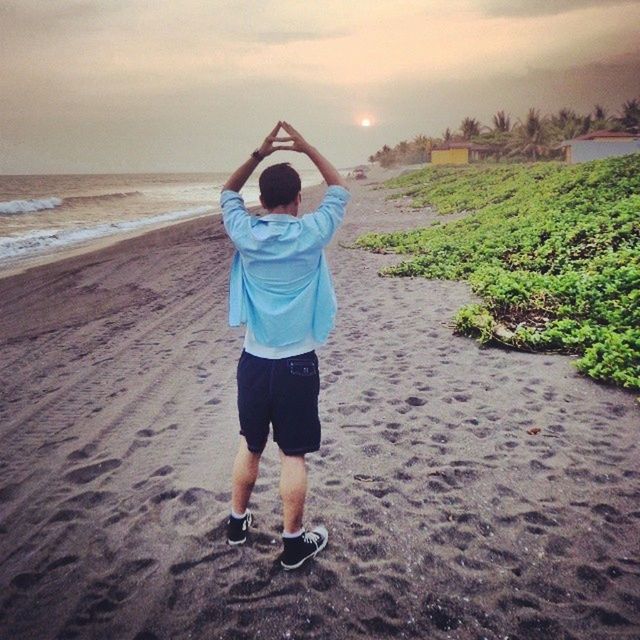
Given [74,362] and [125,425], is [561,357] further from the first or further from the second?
[74,362]

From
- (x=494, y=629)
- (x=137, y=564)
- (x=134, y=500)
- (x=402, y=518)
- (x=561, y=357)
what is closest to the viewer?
(x=494, y=629)

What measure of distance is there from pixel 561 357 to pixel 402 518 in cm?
327

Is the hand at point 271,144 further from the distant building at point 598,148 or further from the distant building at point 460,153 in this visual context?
the distant building at point 460,153

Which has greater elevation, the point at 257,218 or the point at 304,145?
the point at 304,145

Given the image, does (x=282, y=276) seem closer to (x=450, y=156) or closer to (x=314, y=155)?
(x=314, y=155)

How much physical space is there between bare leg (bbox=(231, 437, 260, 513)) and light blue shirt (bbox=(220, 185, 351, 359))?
1.98 ft

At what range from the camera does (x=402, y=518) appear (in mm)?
3102

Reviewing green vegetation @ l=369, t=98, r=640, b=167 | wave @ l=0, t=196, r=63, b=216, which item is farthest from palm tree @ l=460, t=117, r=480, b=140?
wave @ l=0, t=196, r=63, b=216

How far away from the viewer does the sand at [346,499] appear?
245 cm

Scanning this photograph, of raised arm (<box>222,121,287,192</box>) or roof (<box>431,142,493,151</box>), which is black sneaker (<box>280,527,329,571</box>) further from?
roof (<box>431,142,493,151</box>)

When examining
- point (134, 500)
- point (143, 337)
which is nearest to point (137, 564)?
point (134, 500)

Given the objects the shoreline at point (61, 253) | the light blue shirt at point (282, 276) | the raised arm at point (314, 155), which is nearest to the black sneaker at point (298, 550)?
the light blue shirt at point (282, 276)

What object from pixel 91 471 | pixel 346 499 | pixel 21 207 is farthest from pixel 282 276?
pixel 21 207

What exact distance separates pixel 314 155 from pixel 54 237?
19.9 m
